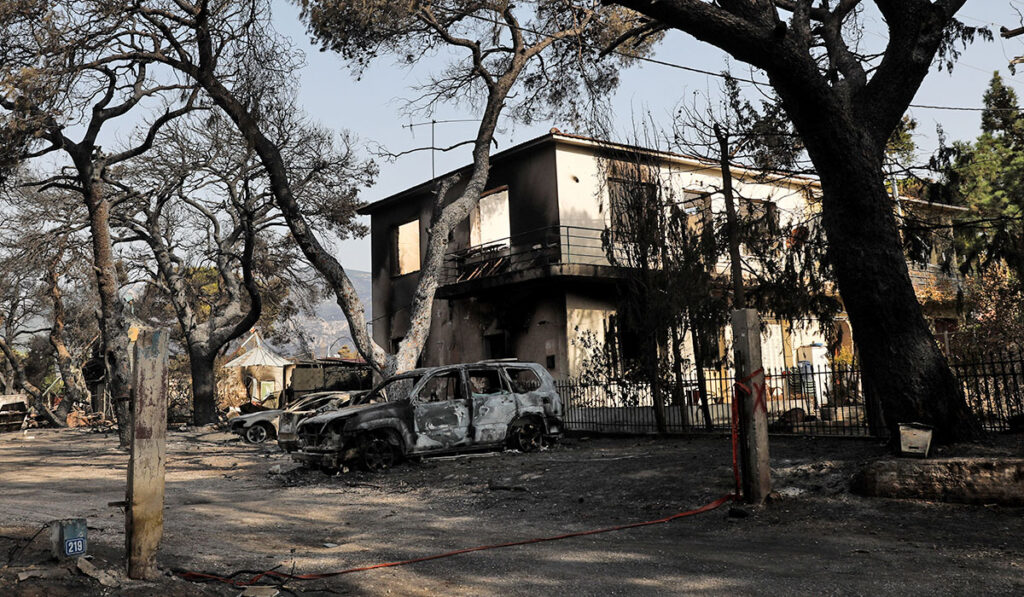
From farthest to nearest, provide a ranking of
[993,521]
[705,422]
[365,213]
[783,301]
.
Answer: [365,213] < [705,422] < [783,301] < [993,521]

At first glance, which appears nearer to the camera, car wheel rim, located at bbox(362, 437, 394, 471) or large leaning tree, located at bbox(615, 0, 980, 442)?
large leaning tree, located at bbox(615, 0, 980, 442)

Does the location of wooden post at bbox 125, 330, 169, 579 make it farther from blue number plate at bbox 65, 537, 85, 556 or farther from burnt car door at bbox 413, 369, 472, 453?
burnt car door at bbox 413, 369, 472, 453

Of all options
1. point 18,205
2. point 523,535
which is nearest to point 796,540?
point 523,535

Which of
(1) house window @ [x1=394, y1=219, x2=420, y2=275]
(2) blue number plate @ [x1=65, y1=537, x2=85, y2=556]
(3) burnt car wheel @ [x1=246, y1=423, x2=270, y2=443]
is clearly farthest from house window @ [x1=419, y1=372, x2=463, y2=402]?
(1) house window @ [x1=394, y1=219, x2=420, y2=275]

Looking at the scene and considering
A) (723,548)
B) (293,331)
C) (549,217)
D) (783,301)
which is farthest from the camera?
(293,331)

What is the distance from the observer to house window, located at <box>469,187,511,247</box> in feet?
81.8

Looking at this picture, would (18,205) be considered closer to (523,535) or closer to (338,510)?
(338,510)

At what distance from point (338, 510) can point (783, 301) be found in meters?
8.58

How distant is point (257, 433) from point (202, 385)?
7807mm

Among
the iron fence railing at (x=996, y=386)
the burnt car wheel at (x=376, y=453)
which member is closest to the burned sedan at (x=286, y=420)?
the burnt car wheel at (x=376, y=453)

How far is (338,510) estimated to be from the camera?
10.3 metres

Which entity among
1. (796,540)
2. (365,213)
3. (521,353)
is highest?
(365,213)

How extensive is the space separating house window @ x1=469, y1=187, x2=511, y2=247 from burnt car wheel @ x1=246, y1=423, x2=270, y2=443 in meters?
8.14

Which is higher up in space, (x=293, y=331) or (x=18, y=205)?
(x=18, y=205)
